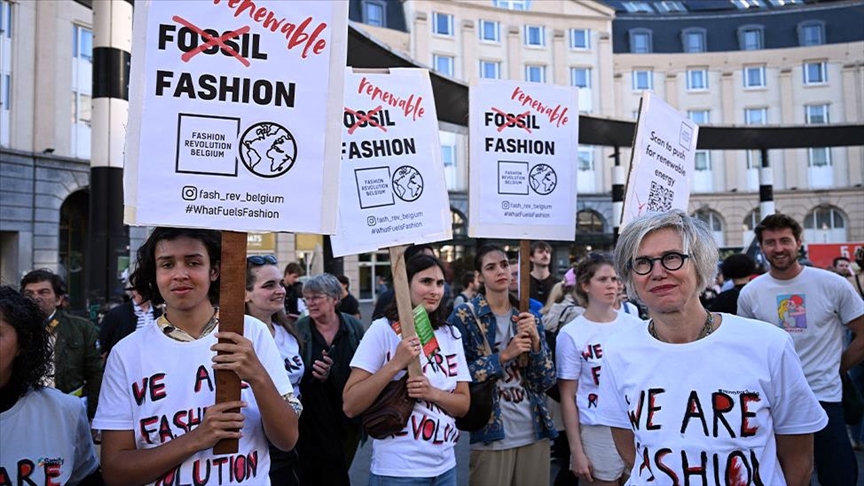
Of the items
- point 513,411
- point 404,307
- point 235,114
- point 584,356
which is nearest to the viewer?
point 235,114

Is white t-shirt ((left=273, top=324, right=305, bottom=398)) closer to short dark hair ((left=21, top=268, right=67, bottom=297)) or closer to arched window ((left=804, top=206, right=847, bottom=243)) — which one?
short dark hair ((left=21, top=268, right=67, bottom=297))

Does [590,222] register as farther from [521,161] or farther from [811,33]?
[521,161]

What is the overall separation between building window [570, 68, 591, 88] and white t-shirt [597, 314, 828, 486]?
124ft

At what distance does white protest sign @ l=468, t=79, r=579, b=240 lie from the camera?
4184 millimetres

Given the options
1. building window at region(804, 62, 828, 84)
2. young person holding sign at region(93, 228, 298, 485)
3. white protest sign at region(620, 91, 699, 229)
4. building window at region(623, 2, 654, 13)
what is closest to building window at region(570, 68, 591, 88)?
building window at region(623, 2, 654, 13)

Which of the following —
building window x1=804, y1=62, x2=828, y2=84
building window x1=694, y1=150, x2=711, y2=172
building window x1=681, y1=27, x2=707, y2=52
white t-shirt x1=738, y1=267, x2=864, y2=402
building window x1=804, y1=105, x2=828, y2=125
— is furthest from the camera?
building window x1=681, y1=27, x2=707, y2=52

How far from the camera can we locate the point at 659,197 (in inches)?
183

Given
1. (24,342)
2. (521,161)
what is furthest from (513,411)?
(24,342)

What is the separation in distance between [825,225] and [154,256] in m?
43.0

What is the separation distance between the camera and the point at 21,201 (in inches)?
785

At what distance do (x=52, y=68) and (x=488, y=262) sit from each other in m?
21.5

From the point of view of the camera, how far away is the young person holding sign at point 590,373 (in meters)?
3.88

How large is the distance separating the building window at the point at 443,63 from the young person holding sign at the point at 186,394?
34529 millimetres

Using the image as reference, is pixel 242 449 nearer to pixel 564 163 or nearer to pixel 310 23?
pixel 310 23
